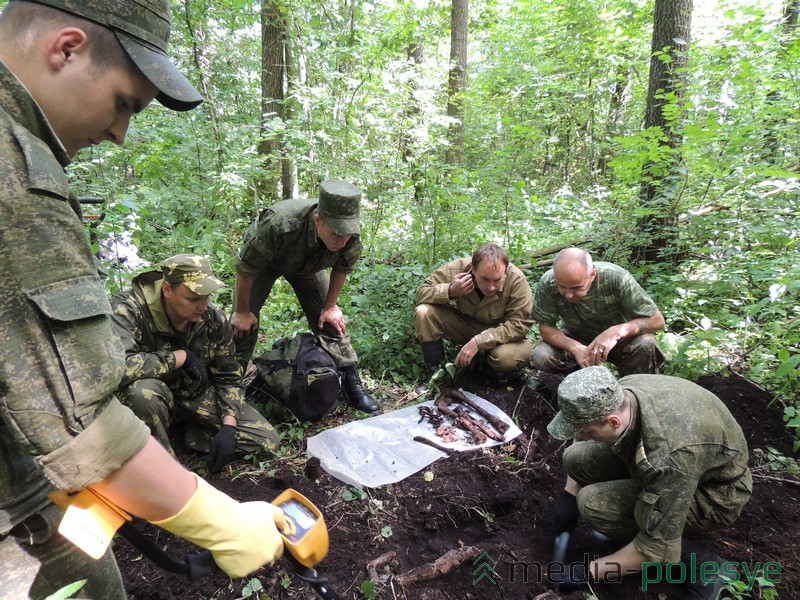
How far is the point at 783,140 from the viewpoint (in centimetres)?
420

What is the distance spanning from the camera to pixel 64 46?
87 cm

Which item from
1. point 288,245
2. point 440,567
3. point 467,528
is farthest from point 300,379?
point 440,567

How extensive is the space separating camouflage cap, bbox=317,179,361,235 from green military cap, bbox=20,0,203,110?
2.12 m

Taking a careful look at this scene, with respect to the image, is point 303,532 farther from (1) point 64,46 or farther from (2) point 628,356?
(2) point 628,356

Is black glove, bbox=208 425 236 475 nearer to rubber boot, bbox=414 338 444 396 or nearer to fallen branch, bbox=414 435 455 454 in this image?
fallen branch, bbox=414 435 455 454

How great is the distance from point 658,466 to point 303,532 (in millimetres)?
1669

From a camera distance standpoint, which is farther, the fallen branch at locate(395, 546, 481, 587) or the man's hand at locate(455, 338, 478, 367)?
the man's hand at locate(455, 338, 478, 367)

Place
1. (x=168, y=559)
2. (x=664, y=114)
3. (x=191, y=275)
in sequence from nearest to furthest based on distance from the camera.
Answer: (x=168, y=559)
(x=191, y=275)
(x=664, y=114)

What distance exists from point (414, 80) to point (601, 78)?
4.98 m

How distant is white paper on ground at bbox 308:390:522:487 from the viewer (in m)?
2.89

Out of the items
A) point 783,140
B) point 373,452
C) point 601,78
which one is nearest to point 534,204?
point 783,140

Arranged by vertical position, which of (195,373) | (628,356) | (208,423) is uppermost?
(195,373)

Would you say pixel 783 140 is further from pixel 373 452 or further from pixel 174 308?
pixel 174 308

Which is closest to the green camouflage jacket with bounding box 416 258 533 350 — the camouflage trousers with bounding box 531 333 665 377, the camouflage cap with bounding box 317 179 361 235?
the camouflage trousers with bounding box 531 333 665 377
